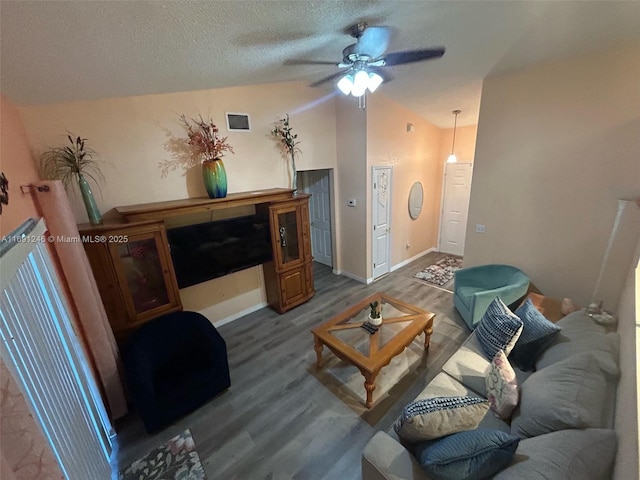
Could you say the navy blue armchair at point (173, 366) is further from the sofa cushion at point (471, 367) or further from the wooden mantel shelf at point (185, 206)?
the sofa cushion at point (471, 367)

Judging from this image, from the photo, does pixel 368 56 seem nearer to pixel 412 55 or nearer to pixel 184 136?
pixel 412 55

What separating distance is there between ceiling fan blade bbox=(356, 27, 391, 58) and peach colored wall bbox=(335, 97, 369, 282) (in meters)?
1.82

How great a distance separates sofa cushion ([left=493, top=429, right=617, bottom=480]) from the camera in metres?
1.02

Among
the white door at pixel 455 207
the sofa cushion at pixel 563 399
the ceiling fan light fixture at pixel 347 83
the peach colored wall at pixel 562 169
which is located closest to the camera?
the sofa cushion at pixel 563 399

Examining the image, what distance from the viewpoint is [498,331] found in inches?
79.8

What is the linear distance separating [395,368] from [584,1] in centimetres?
321

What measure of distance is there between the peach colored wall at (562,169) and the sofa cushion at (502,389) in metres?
2.05

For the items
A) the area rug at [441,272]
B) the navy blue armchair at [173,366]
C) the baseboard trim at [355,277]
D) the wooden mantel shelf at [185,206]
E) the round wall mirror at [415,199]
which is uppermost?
the wooden mantel shelf at [185,206]

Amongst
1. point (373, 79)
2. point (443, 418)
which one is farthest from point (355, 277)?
point (443, 418)

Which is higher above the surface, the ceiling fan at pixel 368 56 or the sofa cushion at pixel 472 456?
the ceiling fan at pixel 368 56

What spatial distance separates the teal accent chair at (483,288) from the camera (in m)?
2.79

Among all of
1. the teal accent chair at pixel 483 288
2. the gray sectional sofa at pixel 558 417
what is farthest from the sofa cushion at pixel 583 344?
the teal accent chair at pixel 483 288

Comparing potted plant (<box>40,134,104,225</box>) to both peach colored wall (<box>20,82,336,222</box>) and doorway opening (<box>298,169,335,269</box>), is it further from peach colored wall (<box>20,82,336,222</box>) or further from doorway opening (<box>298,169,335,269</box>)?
doorway opening (<box>298,169,335,269</box>)

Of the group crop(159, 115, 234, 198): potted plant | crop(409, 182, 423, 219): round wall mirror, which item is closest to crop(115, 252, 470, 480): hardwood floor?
crop(159, 115, 234, 198): potted plant
